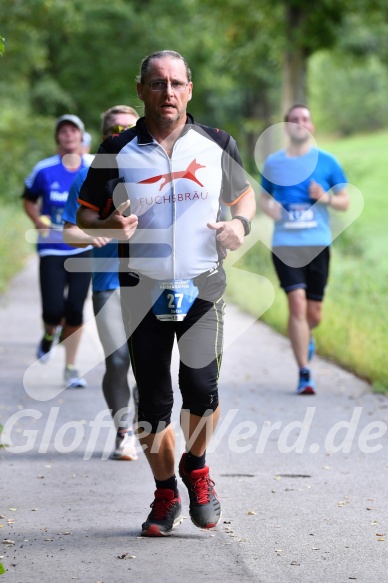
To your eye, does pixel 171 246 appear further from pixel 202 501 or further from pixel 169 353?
pixel 202 501

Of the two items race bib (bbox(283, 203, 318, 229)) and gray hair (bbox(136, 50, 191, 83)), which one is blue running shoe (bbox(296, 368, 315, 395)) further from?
gray hair (bbox(136, 50, 191, 83))

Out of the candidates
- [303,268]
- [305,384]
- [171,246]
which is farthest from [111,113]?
[305,384]

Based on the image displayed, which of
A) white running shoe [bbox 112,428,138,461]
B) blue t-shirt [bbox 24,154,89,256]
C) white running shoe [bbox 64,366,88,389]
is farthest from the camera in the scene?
white running shoe [bbox 64,366,88,389]

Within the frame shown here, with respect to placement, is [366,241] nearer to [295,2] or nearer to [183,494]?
[295,2]

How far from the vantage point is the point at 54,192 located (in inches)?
416

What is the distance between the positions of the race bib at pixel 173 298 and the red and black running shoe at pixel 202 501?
0.78 m

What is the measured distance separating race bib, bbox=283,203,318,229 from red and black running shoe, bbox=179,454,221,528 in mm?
4810

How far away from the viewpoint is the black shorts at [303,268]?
1021 centimetres

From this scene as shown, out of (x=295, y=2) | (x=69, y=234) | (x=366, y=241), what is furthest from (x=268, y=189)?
(x=366, y=241)

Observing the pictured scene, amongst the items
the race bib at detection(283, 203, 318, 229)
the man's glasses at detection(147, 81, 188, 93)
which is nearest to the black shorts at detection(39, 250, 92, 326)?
the race bib at detection(283, 203, 318, 229)

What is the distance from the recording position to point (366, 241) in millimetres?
32344

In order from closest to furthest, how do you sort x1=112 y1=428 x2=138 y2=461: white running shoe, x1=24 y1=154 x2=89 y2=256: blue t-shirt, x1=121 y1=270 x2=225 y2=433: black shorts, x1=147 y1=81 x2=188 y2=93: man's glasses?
1. x1=147 y1=81 x2=188 y2=93: man's glasses
2. x1=121 y1=270 x2=225 y2=433: black shorts
3. x1=112 y1=428 x2=138 y2=461: white running shoe
4. x1=24 y1=154 x2=89 y2=256: blue t-shirt

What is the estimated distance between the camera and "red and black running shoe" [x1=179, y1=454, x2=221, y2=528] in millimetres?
5672

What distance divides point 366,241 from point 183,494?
2618cm
